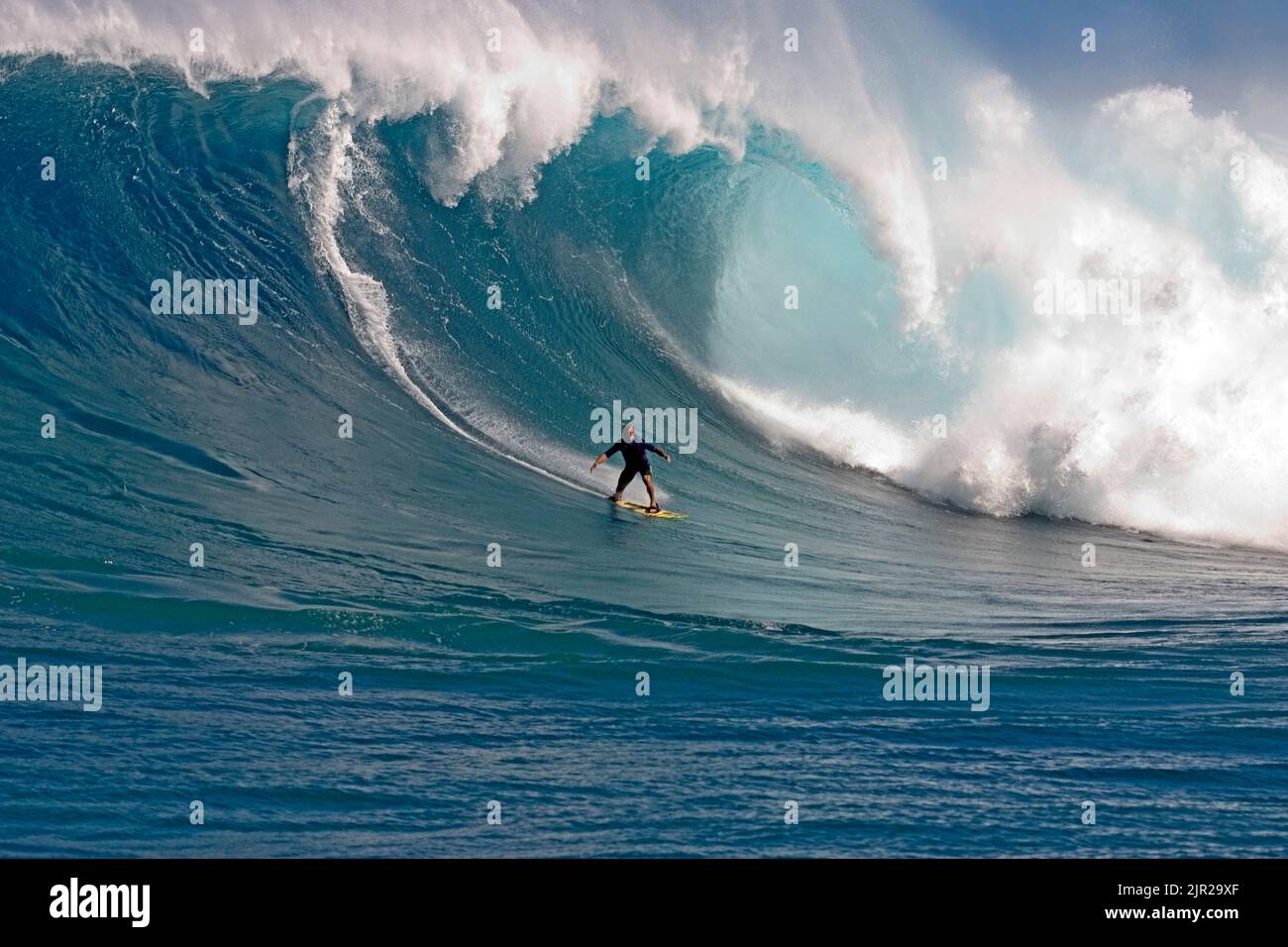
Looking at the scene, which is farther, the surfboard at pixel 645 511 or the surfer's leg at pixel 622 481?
the surfer's leg at pixel 622 481

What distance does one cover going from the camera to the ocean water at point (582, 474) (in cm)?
677

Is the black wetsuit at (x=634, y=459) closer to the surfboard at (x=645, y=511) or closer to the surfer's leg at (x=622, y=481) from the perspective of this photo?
the surfer's leg at (x=622, y=481)

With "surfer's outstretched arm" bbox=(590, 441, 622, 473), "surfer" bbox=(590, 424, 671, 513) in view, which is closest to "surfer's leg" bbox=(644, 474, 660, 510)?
"surfer" bbox=(590, 424, 671, 513)

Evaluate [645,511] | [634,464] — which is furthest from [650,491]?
[634,464]

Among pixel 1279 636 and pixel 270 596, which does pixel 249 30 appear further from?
pixel 1279 636

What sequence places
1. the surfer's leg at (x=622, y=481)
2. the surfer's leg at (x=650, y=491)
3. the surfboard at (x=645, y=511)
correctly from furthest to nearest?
the surfer's leg at (x=622, y=481) < the surfer's leg at (x=650, y=491) < the surfboard at (x=645, y=511)

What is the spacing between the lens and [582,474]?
582 inches

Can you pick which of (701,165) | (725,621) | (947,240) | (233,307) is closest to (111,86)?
(233,307)

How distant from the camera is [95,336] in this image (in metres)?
14.9

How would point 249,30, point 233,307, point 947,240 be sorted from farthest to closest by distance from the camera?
1. point 249,30
2. point 947,240
3. point 233,307

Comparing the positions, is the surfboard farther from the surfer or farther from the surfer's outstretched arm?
the surfer's outstretched arm

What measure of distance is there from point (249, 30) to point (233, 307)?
7.12 m

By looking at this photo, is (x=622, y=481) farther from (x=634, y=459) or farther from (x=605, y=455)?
(x=605, y=455)

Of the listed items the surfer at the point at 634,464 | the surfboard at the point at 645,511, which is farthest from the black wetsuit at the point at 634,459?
the surfboard at the point at 645,511
